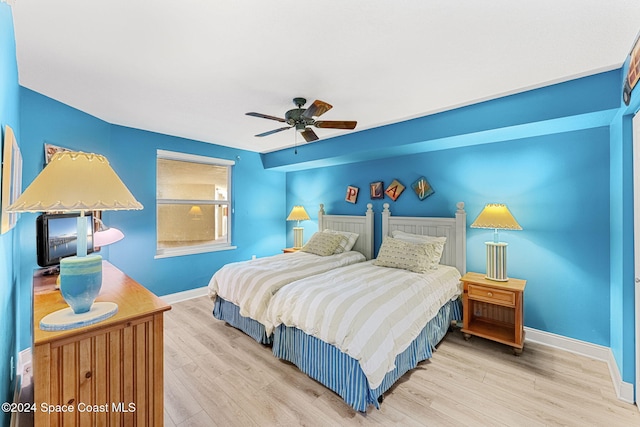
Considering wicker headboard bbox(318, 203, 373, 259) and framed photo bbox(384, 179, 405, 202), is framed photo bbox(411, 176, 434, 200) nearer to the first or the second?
framed photo bbox(384, 179, 405, 202)

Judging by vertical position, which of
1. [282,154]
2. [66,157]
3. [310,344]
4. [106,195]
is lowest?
[310,344]

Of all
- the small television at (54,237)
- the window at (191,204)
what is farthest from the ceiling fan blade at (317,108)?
the window at (191,204)

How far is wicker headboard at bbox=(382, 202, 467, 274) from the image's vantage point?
3.34 metres

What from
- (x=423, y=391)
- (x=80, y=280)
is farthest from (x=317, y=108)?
(x=423, y=391)

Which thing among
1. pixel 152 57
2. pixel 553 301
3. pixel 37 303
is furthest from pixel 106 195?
pixel 553 301

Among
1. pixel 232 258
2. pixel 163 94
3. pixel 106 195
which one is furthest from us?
pixel 232 258

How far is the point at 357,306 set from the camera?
2.07 meters

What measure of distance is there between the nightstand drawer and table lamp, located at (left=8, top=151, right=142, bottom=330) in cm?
304

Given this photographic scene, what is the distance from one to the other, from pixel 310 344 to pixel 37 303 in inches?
68.1

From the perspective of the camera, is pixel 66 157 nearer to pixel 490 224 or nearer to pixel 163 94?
pixel 163 94

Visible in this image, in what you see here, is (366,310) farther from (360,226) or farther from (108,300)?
(360,226)

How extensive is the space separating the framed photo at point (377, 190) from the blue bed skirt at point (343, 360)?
1890 mm

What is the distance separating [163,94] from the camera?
263 centimetres

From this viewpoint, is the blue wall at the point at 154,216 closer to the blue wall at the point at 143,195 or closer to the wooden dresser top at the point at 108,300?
the blue wall at the point at 143,195
